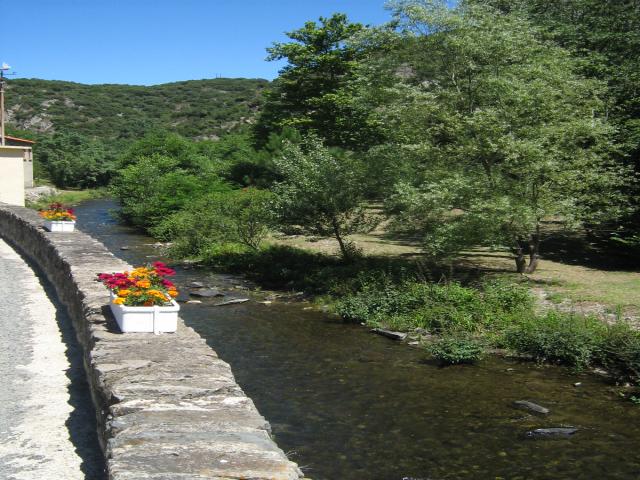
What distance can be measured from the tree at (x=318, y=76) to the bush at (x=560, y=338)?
18.6 m

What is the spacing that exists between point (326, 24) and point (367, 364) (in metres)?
23.2

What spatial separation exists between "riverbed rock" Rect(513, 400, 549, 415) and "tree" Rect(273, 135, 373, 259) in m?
8.61

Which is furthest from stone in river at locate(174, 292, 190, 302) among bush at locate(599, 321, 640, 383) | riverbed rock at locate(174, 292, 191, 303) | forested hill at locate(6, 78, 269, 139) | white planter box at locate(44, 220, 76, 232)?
forested hill at locate(6, 78, 269, 139)

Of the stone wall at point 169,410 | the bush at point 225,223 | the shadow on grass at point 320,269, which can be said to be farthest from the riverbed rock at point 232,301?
the stone wall at point 169,410

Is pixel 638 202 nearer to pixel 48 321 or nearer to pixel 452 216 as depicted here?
pixel 452 216

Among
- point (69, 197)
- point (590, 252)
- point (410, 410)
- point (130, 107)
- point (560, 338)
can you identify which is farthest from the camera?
point (130, 107)

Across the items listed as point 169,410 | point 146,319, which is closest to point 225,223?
point 146,319

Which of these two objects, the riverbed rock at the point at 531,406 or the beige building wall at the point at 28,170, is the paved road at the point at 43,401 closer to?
the riverbed rock at the point at 531,406

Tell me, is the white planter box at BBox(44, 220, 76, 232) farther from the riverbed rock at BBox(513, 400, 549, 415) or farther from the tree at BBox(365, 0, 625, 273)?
the riverbed rock at BBox(513, 400, 549, 415)

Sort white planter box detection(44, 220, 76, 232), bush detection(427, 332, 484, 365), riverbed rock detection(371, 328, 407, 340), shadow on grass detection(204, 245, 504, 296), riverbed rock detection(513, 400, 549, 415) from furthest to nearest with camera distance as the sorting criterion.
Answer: shadow on grass detection(204, 245, 504, 296)
white planter box detection(44, 220, 76, 232)
riverbed rock detection(371, 328, 407, 340)
bush detection(427, 332, 484, 365)
riverbed rock detection(513, 400, 549, 415)

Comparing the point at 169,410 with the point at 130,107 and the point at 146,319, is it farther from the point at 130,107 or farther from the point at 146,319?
the point at 130,107

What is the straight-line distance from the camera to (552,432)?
7.75 metres

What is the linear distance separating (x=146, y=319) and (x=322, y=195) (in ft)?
34.6

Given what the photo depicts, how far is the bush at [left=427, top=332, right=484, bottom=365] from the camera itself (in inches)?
410
